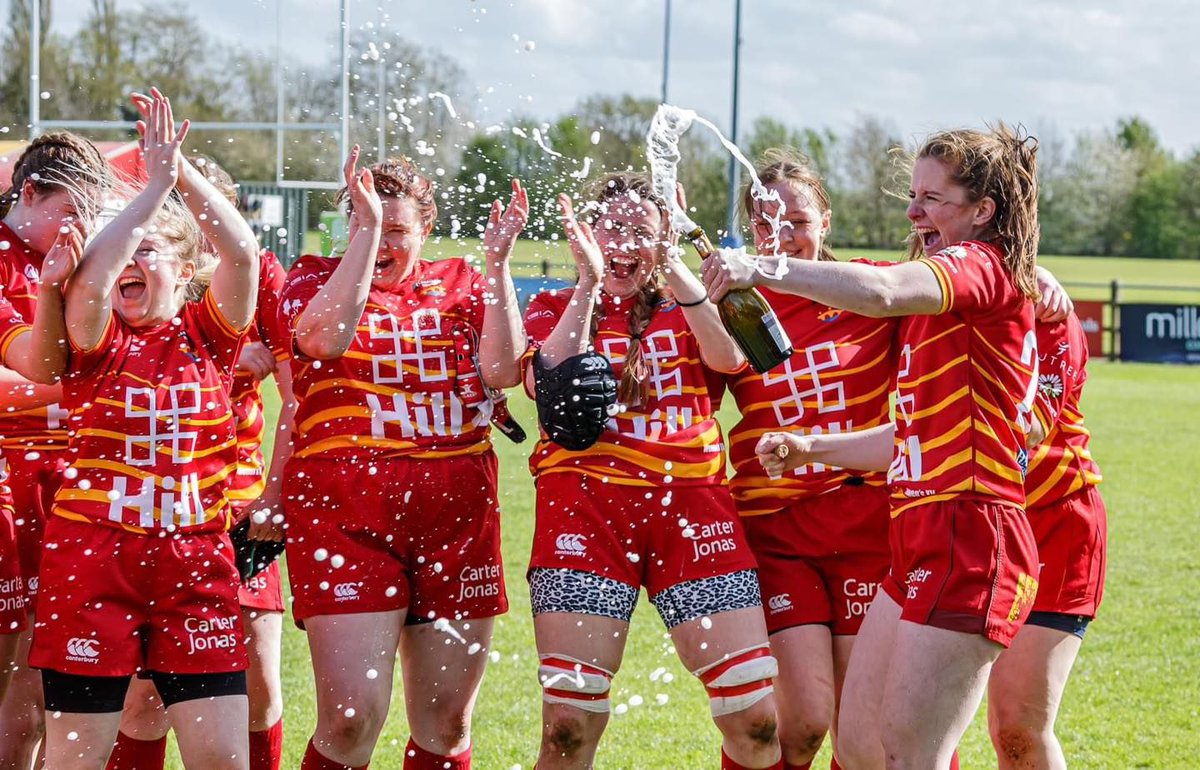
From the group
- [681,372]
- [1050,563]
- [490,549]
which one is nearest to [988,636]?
[1050,563]

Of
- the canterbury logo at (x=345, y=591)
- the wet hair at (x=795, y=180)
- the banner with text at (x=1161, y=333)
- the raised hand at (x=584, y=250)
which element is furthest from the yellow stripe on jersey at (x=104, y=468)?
the banner with text at (x=1161, y=333)

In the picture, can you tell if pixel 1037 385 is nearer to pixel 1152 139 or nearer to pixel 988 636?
pixel 988 636

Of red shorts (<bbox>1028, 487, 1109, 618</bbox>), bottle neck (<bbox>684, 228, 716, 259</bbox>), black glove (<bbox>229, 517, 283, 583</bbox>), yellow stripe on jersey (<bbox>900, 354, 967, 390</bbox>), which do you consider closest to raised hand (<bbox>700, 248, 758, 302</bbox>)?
bottle neck (<bbox>684, 228, 716, 259</bbox>)

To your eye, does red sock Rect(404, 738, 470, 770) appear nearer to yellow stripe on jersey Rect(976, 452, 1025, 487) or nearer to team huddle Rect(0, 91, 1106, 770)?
team huddle Rect(0, 91, 1106, 770)

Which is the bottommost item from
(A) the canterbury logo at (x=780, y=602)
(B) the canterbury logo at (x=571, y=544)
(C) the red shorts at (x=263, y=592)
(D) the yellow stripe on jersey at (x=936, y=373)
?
(C) the red shorts at (x=263, y=592)

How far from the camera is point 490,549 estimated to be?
4379mm

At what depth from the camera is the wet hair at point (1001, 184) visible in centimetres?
370

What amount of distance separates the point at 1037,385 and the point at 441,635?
1924 millimetres

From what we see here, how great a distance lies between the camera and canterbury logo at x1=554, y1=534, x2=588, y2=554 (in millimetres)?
4113

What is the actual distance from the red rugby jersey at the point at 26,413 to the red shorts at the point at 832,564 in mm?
2294

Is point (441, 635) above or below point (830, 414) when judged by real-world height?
below

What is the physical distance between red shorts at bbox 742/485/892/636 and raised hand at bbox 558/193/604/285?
3.23ft

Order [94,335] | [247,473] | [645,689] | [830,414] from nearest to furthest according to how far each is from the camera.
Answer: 1. [94,335]
2. [830,414]
3. [247,473]
4. [645,689]

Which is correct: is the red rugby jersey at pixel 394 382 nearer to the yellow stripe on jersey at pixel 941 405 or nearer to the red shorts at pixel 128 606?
the red shorts at pixel 128 606
